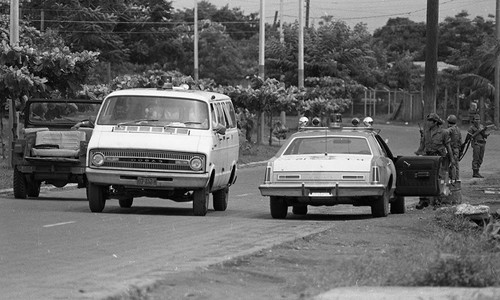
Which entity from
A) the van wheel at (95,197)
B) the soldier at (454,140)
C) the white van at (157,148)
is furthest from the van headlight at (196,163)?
the soldier at (454,140)

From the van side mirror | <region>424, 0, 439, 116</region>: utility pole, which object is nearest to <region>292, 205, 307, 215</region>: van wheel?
the van side mirror

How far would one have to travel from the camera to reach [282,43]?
276 ft

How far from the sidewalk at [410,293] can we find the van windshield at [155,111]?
37.0ft

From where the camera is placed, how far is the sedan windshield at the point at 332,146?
21312mm

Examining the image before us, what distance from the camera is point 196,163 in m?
20.9

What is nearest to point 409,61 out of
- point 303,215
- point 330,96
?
point 330,96

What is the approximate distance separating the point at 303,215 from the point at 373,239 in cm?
582

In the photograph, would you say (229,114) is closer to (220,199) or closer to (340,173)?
(220,199)

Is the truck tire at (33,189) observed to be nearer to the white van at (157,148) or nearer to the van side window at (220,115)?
the white van at (157,148)

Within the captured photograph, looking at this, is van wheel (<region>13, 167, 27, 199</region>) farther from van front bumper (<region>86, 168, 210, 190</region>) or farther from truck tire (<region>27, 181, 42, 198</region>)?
van front bumper (<region>86, 168, 210, 190</region>)

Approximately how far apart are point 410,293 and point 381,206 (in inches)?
412

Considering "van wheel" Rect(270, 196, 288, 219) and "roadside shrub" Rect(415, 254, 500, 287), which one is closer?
"roadside shrub" Rect(415, 254, 500, 287)

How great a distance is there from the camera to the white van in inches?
821

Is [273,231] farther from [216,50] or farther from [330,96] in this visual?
[216,50]
